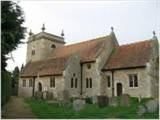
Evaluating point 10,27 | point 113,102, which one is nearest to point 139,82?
point 113,102

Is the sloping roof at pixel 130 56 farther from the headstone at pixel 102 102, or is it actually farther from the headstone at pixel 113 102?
the headstone at pixel 102 102

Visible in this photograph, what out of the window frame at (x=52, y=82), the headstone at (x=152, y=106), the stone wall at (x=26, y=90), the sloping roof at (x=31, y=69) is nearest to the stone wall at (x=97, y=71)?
the window frame at (x=52, y=82)

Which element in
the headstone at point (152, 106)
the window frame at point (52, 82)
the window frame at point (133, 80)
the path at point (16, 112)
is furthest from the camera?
the window frame at point (52, 82)

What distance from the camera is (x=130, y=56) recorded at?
31.4 meters

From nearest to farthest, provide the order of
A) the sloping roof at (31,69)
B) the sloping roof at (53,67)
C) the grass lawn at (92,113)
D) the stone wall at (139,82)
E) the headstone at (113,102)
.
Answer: the grass lawn at (92,113)
the headstone at (113,102)
the stone wall at (139,82)
the sloping roof at (53,67)
the sloping roof at (31,69)

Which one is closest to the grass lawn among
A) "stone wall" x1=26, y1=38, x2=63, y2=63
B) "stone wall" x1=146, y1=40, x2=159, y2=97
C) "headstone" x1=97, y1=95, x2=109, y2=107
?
"headstone" x1=97, y1=95, x2=109, y2=107

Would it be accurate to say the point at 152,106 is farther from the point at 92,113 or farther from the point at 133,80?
the point at 133,80

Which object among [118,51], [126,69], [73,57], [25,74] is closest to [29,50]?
[25,74]

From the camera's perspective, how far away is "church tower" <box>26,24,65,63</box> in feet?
146

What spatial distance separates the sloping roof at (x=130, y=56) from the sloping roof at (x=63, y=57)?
222 centimetres

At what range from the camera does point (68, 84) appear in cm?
3241

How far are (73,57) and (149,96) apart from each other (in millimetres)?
11181

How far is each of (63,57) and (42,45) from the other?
10536mm

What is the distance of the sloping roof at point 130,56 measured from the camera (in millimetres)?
29250
